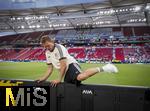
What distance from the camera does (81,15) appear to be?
A: 335 inches

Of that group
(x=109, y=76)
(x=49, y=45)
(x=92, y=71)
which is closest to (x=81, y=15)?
(x=109, y=76)

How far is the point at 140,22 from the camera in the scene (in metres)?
9.30

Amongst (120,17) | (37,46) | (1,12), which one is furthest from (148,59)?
(1,12)

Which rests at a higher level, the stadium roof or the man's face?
the stadium roof

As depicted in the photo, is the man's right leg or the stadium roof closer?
the man's right leg

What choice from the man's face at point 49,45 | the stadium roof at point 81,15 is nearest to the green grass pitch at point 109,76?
the stadium roof at point 81,15

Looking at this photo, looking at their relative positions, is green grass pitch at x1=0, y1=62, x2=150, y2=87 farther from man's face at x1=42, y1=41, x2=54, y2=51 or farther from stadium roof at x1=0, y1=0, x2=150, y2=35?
man's face at x1=42, y1=41, x2=54, y2=51

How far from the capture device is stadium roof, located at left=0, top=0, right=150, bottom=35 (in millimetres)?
8312

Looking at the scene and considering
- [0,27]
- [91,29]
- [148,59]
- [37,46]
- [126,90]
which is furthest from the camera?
[148,59]

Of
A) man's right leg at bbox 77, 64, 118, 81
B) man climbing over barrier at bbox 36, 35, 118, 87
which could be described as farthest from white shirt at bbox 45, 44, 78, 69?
man's right leg at bbox 77, 64, 118, 81

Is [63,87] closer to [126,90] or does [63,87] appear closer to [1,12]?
[126,90]

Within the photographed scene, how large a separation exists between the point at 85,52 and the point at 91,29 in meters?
3.06

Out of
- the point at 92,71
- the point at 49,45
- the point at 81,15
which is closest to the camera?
the point at 92,71

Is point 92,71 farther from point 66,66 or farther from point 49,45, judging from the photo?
point 49,45
